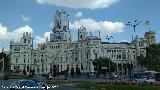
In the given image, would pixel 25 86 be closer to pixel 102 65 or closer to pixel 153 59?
pixel 153 59

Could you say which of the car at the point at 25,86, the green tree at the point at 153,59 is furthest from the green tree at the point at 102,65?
the car at the point at 25,86

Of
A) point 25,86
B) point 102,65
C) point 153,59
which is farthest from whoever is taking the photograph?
point 102,65

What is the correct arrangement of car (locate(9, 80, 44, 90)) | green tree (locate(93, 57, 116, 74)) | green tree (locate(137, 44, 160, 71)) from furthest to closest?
green tree (locate(93, 57, 116, 74)), green tree (locate(137, 44, 160, 71)), car (locate(9, 80, 44, 90))

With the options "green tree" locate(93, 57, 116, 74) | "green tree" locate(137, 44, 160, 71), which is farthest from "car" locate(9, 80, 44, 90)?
"green tree" locate(93, 57, 116, 74)

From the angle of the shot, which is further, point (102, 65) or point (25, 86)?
point (102, 65)

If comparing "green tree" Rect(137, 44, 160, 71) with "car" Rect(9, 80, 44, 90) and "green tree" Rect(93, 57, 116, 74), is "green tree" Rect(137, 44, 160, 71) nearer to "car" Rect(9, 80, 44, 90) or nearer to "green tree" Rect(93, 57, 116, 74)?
"green tree" Rect(93, 57, 116, 74)

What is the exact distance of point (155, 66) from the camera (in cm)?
14088

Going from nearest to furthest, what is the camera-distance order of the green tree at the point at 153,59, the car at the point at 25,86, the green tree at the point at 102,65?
the car at the point at 25,86, the green tree at the point at 153,59, the green tree at the point at 102,65

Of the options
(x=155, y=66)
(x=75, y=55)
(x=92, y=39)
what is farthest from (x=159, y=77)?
(x=75, y=55)

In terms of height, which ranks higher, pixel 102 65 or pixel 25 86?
pixel 102 65

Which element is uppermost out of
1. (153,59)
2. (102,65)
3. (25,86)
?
(153,59)

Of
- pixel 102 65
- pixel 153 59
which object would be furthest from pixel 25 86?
pixel 102 65

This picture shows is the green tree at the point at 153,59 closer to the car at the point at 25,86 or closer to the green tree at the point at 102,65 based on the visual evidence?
the green tree at the point at 102,65

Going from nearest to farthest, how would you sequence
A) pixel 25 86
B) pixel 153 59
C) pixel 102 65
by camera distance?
pixel 25 86 → pixel 153 59 → pixel 102 65
